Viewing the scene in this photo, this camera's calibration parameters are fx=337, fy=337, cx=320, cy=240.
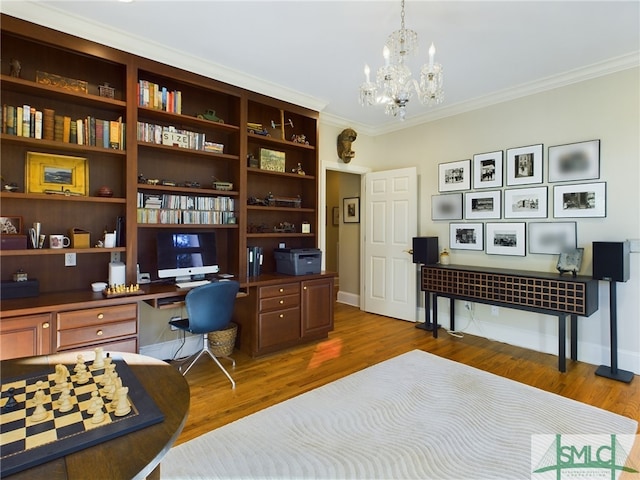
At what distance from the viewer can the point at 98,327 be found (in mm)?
2396

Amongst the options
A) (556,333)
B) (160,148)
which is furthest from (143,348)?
(556,333)

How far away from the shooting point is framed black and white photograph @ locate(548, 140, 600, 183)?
3.22m

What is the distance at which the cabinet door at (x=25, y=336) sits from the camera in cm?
208

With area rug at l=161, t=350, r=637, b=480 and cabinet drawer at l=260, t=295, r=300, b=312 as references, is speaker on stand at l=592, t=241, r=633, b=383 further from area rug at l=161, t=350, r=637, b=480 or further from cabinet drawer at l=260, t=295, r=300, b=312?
cabinet drawer at l=260, t=295, r=300, b=312

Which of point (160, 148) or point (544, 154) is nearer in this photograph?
point (160, 148)

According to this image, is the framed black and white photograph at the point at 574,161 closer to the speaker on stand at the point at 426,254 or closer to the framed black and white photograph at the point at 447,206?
the framed black and white photograph at the point at 447,206

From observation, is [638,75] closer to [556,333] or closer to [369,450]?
[556,333]

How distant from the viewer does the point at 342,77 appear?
345 cm

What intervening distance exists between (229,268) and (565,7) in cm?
353

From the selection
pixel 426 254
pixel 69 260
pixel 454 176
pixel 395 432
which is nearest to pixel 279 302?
pixel 395 432

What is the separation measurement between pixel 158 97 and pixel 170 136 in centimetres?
33

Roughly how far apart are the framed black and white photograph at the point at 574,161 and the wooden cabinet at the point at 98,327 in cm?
410

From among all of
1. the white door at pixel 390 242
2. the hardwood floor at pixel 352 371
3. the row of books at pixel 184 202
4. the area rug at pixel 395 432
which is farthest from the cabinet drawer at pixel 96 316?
the white door at pixel 390 242

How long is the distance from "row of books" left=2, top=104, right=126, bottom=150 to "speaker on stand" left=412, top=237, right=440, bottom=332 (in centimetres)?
333
